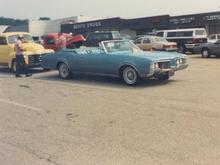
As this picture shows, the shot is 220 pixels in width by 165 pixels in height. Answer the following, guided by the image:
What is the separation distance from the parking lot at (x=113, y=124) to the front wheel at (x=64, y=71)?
210 centimetres

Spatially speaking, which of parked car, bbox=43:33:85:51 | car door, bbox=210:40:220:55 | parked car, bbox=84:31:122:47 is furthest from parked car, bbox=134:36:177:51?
parked car, bbox=43:33:85:51

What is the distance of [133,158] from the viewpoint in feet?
19.6

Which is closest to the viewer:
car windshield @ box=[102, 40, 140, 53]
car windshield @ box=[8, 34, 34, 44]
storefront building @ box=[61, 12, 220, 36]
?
car windshield @ box=[102, 40, 140, 53]

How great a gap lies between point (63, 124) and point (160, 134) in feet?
6.56

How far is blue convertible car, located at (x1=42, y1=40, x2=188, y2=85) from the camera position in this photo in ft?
41.0

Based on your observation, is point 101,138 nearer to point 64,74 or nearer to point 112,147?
point 112,147

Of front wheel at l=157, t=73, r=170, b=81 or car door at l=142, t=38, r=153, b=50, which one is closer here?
front wheel at l=157, t=73, r=170, b=81

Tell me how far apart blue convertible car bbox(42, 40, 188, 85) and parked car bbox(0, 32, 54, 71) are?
2.73m

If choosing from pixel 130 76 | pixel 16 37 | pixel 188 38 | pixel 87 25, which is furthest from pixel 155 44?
pixel 87 25

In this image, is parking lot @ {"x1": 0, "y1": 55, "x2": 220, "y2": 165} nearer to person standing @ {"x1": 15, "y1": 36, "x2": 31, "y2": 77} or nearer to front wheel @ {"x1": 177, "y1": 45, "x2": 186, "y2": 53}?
person standing @ {"x1": 15, "y1": 36, "x2": 31, "y2": 77}

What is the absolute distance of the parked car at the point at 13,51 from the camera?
18250mm

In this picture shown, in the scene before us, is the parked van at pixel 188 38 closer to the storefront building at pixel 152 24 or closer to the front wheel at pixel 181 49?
the front wheel at pixel 181 49

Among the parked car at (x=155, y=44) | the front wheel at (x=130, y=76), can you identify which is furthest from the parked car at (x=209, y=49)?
the front wheel at (x=130, y=76)

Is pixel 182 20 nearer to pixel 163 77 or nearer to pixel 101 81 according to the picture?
pixel 101 81
